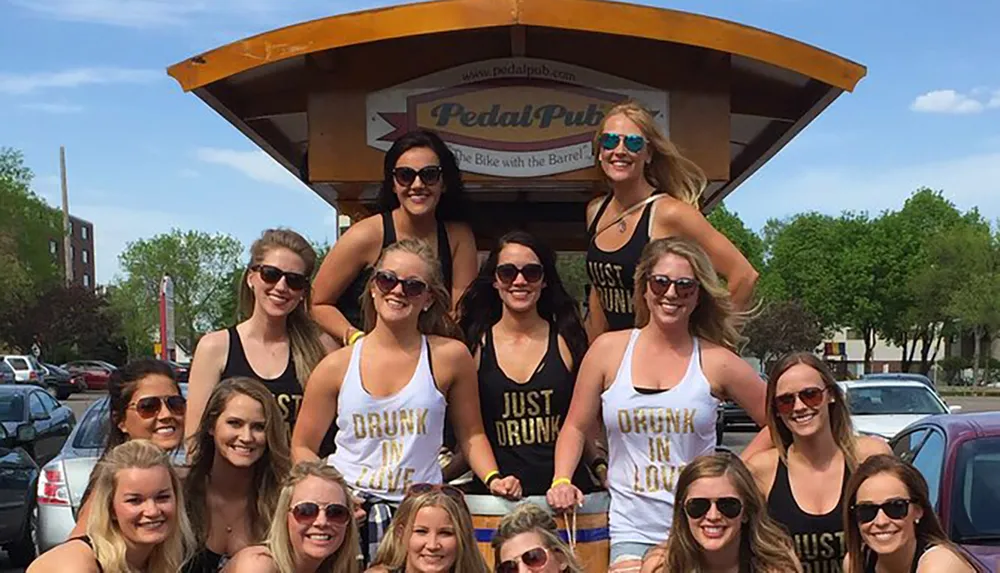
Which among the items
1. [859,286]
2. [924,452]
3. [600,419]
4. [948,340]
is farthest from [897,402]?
[948,340]

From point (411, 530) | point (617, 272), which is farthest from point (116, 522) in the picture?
point (617, 272)

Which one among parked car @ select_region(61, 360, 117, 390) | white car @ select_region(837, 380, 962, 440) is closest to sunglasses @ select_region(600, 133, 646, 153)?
white car @ select_region(837, 380, 962, 440)

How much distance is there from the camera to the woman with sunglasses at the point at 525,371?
12.0 feet

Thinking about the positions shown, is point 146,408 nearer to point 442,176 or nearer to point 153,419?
point 153,419

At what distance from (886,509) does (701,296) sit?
93 centimetres

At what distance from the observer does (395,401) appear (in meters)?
3.43

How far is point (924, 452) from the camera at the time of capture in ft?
19.3

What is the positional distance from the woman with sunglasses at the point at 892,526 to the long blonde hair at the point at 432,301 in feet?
4.84

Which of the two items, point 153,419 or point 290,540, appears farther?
point 153,419

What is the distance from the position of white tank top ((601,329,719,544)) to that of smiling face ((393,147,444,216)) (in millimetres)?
1081

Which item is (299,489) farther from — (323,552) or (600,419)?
(600,419)

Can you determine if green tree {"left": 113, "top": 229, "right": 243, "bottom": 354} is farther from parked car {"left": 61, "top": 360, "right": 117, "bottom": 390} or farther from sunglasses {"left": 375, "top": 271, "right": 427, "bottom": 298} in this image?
sunglasses {"left": 375, "top": 271, "right": 427, "bottom": 298}

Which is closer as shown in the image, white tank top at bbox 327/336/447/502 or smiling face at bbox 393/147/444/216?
white tank top at bbox 327/336/447/502

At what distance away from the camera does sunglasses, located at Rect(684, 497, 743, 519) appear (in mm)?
3037
